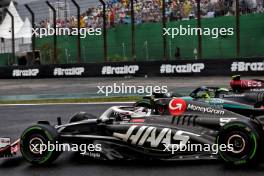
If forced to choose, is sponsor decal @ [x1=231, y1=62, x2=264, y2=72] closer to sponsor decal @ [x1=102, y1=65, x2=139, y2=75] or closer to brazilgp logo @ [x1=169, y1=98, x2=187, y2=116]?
sponsor decal @ [x1=102, y1=65, x2=139, y2=75]

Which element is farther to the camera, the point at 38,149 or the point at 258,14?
the point at 258,14

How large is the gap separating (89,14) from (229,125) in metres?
22.1

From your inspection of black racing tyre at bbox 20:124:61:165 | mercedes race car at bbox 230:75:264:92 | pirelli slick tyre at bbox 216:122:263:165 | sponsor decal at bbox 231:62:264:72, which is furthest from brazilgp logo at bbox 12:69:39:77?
pirelli slick tyre at bbox 216:122:263:165

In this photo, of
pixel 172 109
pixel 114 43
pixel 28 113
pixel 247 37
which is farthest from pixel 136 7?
pixel 172 109

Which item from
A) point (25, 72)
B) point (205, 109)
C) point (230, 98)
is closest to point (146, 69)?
point (25, 72)

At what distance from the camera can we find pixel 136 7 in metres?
27.0

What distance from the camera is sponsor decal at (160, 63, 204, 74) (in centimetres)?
2341

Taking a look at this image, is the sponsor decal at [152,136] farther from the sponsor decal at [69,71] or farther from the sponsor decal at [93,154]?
the sponsor decal at [69,71]

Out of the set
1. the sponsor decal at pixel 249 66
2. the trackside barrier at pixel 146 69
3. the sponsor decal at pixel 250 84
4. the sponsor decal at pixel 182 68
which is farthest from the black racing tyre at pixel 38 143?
the sponsor decal at pixel 182 68

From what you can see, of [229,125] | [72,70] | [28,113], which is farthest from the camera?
[72,70]

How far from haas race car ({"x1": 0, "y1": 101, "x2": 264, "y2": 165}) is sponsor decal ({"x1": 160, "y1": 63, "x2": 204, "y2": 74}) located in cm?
1507

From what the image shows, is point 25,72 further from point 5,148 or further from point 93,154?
point 93,154

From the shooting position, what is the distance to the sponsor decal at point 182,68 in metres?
23.4

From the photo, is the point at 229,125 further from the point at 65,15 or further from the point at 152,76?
the point at 65,15
